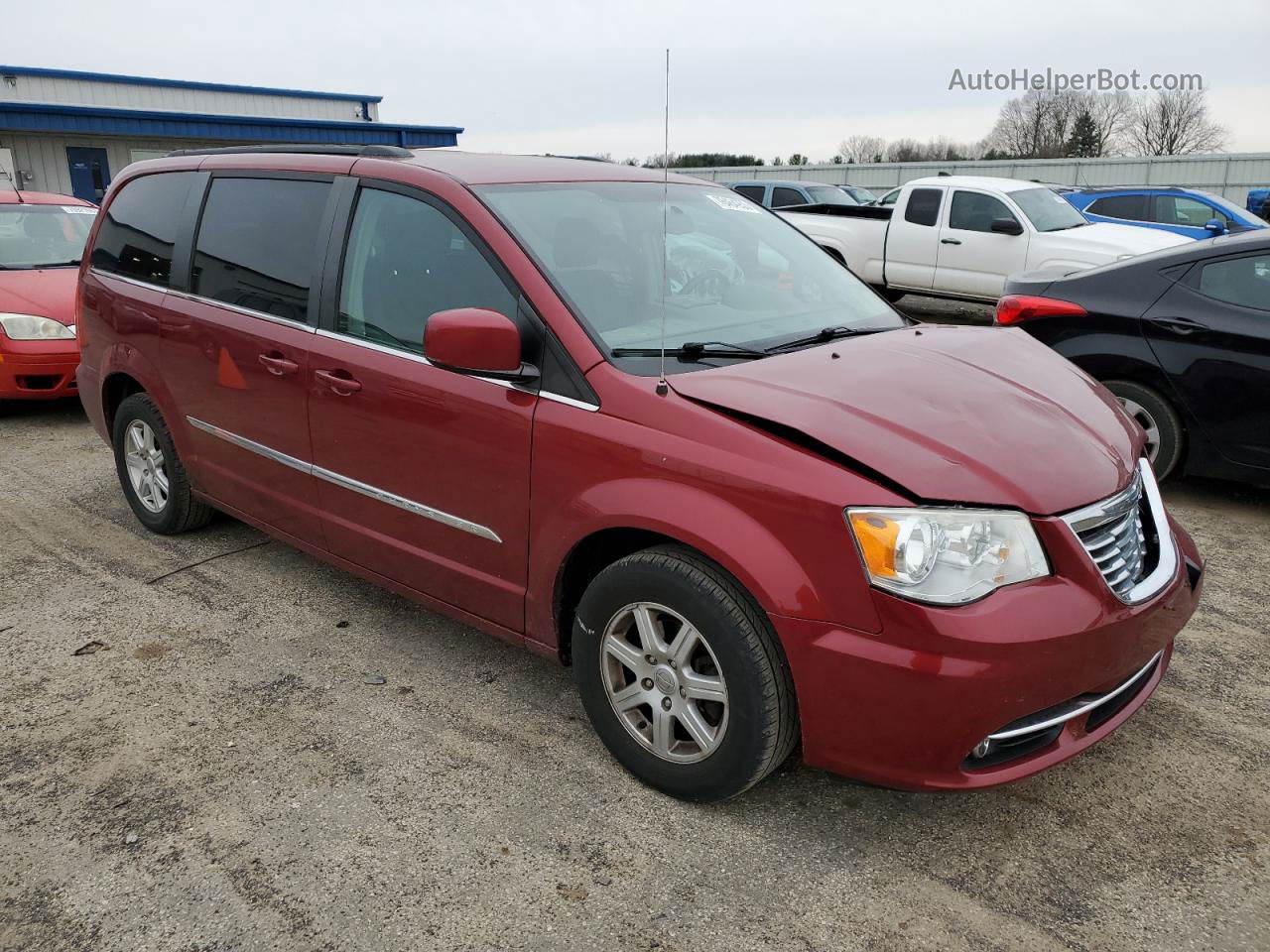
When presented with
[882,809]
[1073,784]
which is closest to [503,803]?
[882,809]

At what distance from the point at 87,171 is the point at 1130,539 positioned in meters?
26.0

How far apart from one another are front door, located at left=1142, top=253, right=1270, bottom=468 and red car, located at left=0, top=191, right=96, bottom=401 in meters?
7.29

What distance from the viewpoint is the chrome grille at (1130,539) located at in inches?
100

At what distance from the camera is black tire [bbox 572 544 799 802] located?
2.54 meters

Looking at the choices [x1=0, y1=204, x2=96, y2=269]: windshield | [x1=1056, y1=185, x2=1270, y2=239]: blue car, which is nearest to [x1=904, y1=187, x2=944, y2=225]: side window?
[x1=1056, y1=185, x2=1270, y2=239]: blue car

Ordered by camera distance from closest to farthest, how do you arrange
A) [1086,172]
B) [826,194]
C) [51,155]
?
[826,194] → [51,155] → [1086,172]

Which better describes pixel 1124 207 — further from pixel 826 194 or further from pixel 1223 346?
pixel 1223 346

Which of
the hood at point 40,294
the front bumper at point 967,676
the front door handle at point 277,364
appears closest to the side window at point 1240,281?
the front bumper at point 967,676

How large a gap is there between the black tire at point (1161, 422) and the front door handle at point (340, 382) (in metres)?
4.08

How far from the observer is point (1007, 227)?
11719 millimetres

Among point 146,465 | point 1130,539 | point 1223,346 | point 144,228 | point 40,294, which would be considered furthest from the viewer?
point 40,294

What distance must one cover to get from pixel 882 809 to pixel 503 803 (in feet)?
3.62

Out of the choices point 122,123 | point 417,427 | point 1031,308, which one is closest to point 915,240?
Answer: point 1031,308

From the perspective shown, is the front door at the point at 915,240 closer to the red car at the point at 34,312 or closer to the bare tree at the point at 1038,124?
the red car at the point at 34,312
